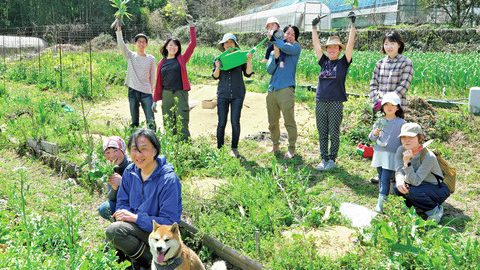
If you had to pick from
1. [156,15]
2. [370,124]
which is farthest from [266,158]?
[156,15]

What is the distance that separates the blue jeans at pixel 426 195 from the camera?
4152mm

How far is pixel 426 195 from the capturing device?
414cm

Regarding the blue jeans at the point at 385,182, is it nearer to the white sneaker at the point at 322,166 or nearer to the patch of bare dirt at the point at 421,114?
the white sneaker at the point at 322,166

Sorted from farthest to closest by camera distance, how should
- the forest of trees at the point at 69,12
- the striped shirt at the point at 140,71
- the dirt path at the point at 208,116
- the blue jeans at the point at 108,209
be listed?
the forest of trees at the point at 69,12 < the dirt path at the point at 208,116 < the striped shirt at the point at 140,71 < the blue jeans at the point at 108,209

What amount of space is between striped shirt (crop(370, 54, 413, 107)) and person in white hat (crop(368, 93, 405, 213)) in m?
0.51

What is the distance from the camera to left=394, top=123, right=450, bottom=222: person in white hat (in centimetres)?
414

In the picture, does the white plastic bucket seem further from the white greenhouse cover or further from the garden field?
the white greenhouse cover

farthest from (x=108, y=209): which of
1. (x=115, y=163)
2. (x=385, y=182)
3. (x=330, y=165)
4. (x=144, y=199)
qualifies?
(x=330, y=165)

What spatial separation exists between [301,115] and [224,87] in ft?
9.48

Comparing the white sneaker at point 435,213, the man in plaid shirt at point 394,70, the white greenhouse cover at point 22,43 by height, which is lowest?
the white sneaker at point 435,213

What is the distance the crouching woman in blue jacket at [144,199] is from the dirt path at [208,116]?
429 centimetres

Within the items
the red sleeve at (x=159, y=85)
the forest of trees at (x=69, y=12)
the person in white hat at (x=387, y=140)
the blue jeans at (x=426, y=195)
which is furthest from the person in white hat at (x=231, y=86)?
the forest of trees at (x=69, y=12)

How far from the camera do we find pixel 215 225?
3.98 meters

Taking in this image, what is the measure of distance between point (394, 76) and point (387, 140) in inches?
35.0
